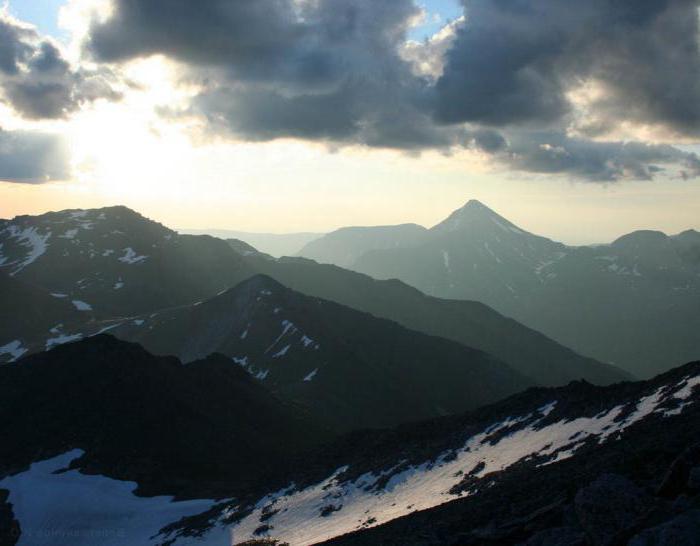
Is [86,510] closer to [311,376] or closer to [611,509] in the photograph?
[611,509]

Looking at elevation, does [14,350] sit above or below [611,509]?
above

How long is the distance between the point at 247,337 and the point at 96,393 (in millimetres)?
77764

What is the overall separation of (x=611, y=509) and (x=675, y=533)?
2.24 metres

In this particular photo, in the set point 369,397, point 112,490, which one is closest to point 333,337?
point 369,397

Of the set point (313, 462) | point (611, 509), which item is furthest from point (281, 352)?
point (611, 509)

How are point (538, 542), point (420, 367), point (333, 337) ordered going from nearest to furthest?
point (538, 542)
point (333, 337)
point (420, 367)

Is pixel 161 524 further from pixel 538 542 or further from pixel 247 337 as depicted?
pixel 247 337

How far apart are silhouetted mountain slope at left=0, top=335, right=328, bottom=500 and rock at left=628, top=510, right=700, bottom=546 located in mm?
47816

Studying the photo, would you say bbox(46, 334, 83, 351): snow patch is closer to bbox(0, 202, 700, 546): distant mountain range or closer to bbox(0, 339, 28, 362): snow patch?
bbox(0, 339, 28, 362): snow patch

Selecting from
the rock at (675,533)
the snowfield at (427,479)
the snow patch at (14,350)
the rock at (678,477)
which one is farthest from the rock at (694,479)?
the snow patch at (14,350)

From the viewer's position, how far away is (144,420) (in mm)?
71062

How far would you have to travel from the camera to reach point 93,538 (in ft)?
149

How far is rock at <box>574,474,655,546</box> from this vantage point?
13.7 meters

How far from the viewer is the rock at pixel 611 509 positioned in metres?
13.7
